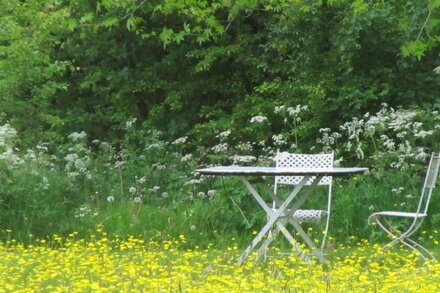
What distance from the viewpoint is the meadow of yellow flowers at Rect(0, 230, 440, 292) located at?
530cm

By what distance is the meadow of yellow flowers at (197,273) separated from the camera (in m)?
5.30

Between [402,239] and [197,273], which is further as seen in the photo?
[402,239]

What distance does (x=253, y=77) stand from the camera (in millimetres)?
12969

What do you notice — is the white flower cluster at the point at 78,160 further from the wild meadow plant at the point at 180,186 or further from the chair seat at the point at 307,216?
the chair seat at the point at 307,216

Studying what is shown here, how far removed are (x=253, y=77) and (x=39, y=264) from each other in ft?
21.3

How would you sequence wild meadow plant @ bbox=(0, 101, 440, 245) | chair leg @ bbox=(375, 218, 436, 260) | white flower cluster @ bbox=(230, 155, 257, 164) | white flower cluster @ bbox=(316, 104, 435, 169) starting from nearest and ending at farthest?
1. chair leg @ bbox=(375, 218, 436, 260)
2. wild meadow plant @ bbox=(0, 101, 440, 245)
3. white flower cluster @ bbox=(316, 104, 435, 169)
4. white flower cluster @ bbox=(230, 155, 257, 164)

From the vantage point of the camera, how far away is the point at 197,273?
6.25 metres

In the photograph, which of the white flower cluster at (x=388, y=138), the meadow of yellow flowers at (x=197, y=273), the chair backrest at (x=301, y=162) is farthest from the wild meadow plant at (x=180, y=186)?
the meadow of yellow flowers at (x=197, y=273)

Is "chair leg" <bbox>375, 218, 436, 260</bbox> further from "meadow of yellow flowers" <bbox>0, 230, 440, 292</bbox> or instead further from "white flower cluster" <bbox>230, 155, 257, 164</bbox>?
"white flower cluster" <bbox>230, 155, 257, 164</bbox>

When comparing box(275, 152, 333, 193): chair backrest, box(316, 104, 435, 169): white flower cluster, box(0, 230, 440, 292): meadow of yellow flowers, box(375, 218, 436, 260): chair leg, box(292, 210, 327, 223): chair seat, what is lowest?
box(0, 230, 440, 292): meadow of yellow flowers

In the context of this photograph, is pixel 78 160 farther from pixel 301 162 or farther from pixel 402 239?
pixel 402 239

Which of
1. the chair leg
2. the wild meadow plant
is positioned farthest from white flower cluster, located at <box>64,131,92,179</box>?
the chair leg

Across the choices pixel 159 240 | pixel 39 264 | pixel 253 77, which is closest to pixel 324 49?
pixel 253 77

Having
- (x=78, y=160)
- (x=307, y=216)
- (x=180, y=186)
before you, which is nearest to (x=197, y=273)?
(x=307, y=216)
